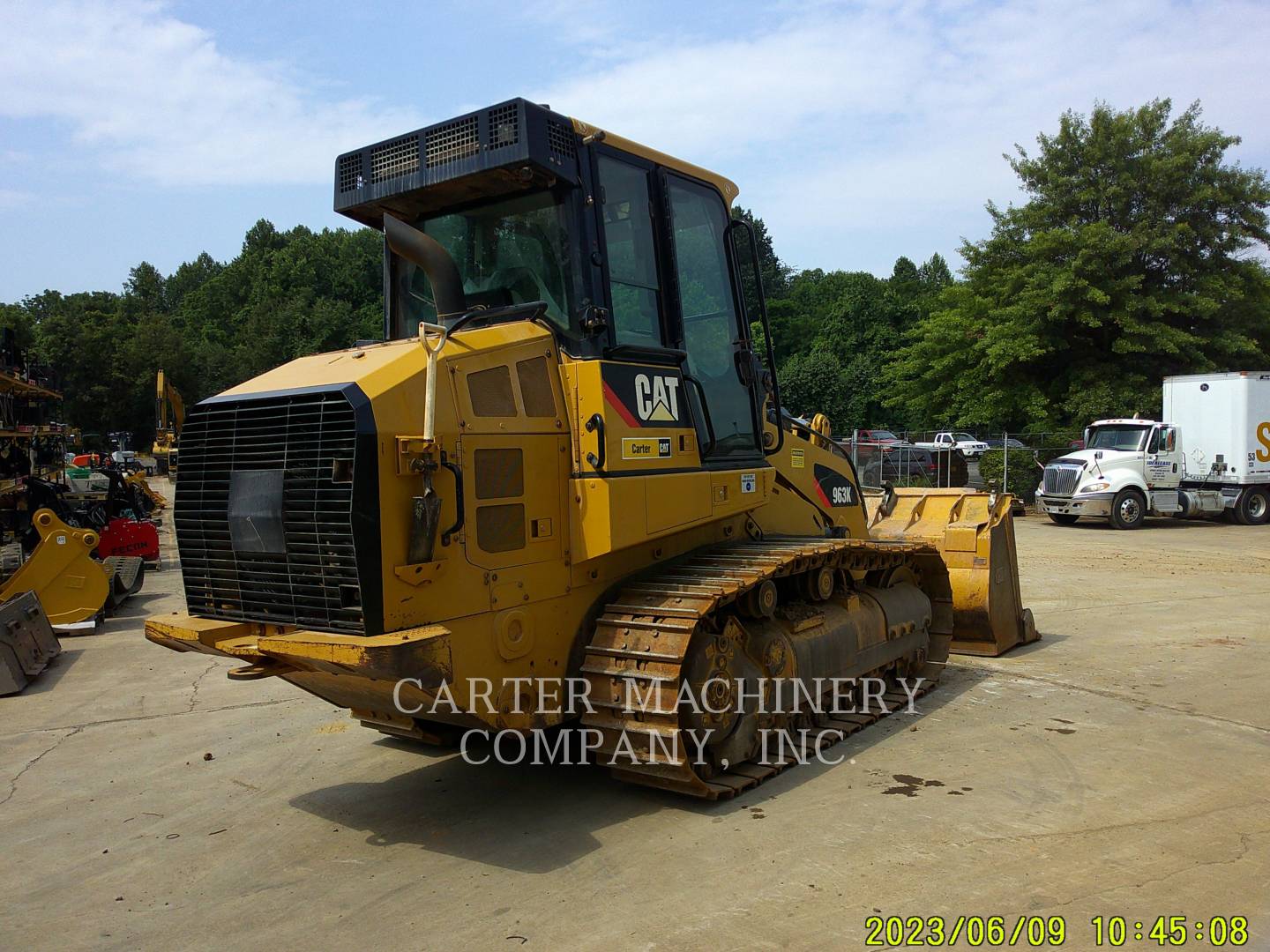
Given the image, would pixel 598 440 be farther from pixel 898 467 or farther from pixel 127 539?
pixel 898 467

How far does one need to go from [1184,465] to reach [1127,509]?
8.74ft

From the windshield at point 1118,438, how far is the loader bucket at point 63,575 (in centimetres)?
1934

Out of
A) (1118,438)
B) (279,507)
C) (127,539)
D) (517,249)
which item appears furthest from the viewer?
(1118,438)

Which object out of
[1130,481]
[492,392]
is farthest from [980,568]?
[1130,481]

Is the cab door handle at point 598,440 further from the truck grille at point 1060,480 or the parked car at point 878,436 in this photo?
the parked car at point 878,436

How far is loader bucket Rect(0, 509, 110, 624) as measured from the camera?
10484 millimetres

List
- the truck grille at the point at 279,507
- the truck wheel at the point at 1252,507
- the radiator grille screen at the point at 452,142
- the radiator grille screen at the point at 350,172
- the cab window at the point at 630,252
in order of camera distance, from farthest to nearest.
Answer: the truck wheel at the point at 1252,507 → the radiator grille screen at the point at 350,172 → the cab window at the point at 630,252 → the radiator grille screen at the point at 452,142 → the truck grille at the point at 279,507

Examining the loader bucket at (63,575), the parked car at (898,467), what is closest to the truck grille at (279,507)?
the loader bucket at (63,575)

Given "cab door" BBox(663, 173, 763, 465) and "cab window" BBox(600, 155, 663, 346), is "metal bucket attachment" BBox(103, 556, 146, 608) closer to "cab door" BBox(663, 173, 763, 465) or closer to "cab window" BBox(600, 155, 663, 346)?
"cab door" BBox(663, 173, 763, 465)

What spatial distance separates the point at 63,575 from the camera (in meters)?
10.7

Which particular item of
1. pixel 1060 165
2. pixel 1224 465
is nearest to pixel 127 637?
pixel 1224 465

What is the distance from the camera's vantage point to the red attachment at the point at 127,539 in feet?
48.9

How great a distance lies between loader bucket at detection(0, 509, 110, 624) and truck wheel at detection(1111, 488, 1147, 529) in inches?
724

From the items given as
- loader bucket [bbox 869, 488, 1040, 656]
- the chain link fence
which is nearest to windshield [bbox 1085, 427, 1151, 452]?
the chain link fence
